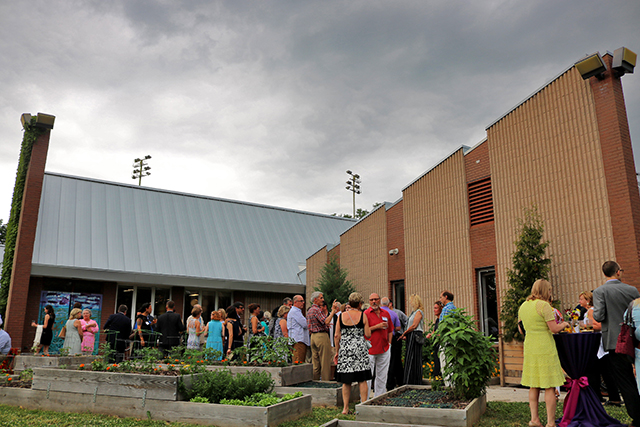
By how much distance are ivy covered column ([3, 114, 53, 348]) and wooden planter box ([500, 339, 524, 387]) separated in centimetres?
1414

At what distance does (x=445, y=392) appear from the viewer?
269 inches

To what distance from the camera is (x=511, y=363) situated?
34.9 feet

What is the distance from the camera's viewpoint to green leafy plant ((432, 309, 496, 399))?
20.1 ft

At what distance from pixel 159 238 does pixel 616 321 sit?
17.6 m

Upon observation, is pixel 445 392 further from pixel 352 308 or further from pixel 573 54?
pixel 573 54

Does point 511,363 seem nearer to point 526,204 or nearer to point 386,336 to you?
point 526,204

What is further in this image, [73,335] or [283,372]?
[73,335]

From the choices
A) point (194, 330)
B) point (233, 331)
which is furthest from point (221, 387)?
point (194, 330)

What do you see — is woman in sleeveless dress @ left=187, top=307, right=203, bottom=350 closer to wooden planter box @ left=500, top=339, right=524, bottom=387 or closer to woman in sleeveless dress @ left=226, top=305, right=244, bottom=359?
woman in sleeveless dress @ left=226, top=305, right=244, bottom=359

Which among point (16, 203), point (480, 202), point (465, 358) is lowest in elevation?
point (465, 358)

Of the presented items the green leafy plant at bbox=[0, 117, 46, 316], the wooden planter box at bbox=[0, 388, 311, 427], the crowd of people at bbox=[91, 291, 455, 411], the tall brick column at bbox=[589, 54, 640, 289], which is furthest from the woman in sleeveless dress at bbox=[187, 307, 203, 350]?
the tall brick column at bbox=[589, 54, 640, 289]

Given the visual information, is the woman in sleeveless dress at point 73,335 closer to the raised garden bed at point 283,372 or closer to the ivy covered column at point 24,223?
the raised garden bed at point 283,372

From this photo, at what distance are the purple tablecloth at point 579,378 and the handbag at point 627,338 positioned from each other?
17.6 inches

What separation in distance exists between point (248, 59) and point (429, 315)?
9.16 m
